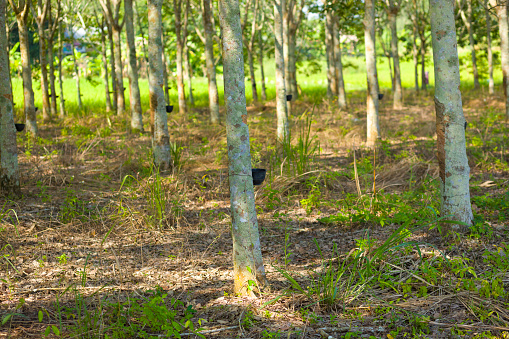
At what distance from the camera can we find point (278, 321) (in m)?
2.68

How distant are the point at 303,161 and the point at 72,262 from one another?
3113 millimetres

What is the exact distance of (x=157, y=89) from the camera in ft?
21.6

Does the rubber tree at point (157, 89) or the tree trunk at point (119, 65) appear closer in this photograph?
the rubber tree at point (157, 89)

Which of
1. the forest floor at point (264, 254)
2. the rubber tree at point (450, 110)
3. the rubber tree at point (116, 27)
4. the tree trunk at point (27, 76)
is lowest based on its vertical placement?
the forest floor at point (264, 254)

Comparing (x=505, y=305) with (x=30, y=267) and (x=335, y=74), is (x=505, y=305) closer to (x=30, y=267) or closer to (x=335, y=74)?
(x=30, y=267)

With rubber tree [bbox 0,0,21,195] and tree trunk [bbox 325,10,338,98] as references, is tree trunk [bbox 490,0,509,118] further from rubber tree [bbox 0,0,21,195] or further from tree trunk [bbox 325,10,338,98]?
rubber tree [bbox 0,0,21,195]

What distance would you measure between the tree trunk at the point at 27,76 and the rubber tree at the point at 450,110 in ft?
26.4

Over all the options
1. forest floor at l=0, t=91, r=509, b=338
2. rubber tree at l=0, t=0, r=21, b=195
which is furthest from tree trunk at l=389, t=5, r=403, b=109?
rubber tree at l=0, t=0, r=21, b=195

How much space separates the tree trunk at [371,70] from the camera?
Answer: 822cm

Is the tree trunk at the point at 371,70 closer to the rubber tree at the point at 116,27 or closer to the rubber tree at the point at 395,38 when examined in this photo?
the rubber tree at the point at 395,38

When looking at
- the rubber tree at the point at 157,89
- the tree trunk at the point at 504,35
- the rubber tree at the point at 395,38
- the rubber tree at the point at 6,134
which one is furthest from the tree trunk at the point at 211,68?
the tree trunk at the point at 504,35

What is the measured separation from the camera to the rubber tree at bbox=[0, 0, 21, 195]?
514 centimetres

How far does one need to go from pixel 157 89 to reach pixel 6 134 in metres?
2.23

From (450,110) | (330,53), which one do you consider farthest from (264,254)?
(330,53)
